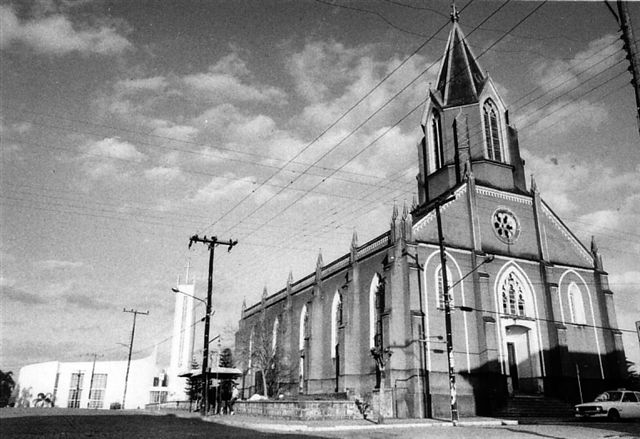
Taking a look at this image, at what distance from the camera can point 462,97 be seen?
4156cm

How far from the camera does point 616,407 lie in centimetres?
2541

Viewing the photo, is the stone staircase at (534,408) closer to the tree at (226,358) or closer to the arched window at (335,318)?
the arched window at (335,318)

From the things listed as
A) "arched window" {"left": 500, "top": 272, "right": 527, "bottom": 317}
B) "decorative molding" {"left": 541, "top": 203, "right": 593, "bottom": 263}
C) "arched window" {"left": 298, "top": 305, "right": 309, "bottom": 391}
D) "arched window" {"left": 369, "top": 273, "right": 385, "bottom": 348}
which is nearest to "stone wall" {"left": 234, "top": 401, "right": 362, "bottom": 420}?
"arched window" {"left": 369, "top": 273, "right": 385, "bottom": 348}

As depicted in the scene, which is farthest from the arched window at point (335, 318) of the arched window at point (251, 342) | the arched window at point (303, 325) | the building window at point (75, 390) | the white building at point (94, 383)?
the building window at point (75, 390)

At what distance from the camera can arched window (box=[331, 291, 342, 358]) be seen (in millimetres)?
43156

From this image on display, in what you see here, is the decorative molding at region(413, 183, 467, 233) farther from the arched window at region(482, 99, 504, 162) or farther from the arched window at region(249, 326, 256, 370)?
the arched window at region(249, 326, 256, 370)

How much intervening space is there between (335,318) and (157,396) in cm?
→ 4574

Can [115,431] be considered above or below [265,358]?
below

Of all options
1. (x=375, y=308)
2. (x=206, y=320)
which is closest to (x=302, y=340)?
(x=375, y=308)

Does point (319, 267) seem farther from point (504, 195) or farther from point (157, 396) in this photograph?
point (157, 396)

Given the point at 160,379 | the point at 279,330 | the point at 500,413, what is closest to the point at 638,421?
the point at 500,413

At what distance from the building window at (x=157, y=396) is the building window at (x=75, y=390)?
1085 centimetres

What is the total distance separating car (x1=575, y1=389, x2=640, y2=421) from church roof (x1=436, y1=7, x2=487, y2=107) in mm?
23358

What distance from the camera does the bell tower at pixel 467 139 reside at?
40062 millimetres
